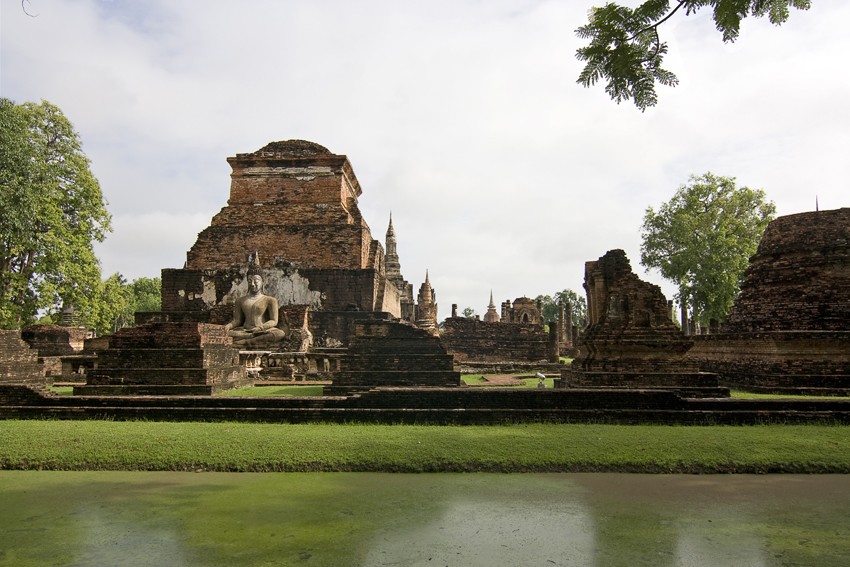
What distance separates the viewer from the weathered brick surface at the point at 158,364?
30.5ft

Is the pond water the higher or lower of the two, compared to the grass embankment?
lower

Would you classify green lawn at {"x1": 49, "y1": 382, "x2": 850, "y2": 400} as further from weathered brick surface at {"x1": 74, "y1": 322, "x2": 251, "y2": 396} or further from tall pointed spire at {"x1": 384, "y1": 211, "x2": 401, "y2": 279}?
tall pointed spire at {"x1": 384, "y1": 211, "x2": 401, "y2": 279}

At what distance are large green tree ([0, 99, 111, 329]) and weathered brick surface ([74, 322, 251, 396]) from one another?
1080cm

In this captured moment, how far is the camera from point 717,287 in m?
27.9

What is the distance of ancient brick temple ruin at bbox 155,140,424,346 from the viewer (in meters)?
17.0

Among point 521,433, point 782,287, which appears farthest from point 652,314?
point 521,433

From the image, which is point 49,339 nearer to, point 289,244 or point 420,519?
point 289,244

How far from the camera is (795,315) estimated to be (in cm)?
1133

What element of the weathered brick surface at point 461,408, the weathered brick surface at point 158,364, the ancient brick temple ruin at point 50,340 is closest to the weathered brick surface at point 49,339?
the ancient brick temple ruin at point 50,340

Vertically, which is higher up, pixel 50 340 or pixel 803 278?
pixel 803 278

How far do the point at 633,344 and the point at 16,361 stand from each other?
11.9 metres

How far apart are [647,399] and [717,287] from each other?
23.8m

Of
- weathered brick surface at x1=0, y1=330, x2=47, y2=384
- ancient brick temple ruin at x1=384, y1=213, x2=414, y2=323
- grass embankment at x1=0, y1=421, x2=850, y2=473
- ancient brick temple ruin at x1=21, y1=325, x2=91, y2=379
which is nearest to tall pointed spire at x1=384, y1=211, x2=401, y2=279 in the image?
ancient brick temple ruin at x1=384, y1=213, x2=414, y2=323

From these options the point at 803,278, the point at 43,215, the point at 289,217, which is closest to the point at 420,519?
the point at 803,278
